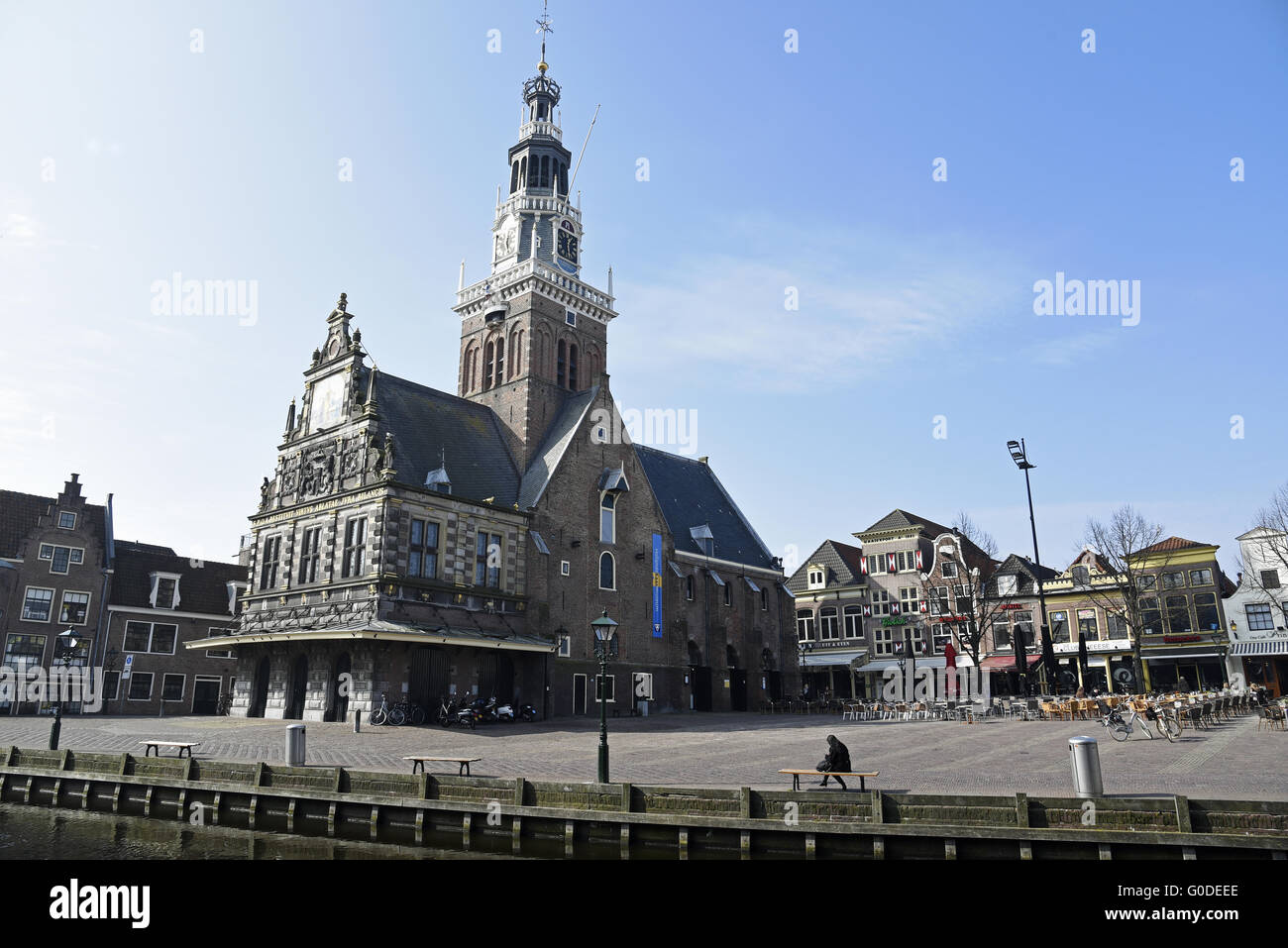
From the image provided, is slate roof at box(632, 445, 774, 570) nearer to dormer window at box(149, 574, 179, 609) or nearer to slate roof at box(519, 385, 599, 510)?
slate roof at box(519, 385, 599, 510)

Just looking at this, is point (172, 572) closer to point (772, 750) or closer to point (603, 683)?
point (772, 750)

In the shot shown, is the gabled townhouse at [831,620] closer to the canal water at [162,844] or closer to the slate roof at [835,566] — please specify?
the slate roof at [835,566]

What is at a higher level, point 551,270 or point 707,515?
point 551,270

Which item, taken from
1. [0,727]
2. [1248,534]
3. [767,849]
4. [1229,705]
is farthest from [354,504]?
[1248,534]

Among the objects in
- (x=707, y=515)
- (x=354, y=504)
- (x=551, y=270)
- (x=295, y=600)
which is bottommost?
(x=295, y=600)

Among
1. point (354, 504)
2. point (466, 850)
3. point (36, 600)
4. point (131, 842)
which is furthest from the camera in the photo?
point (36, 600)

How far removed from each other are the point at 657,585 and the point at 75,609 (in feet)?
109

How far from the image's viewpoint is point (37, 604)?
151ft

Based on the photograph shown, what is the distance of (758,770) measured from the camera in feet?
66.7

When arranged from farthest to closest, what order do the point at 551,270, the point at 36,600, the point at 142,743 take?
the point at 551,270, the point at 36,600, the point at 142,743

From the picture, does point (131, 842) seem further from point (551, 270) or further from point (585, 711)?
point (551, 270)

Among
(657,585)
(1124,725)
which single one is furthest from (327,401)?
(1124,725)

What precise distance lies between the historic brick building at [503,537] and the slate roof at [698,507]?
1.19ft

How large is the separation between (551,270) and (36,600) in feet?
113
